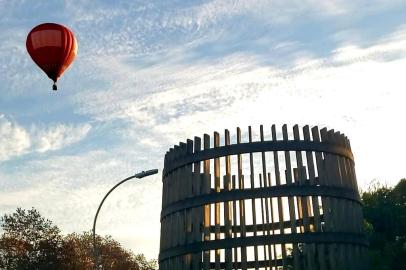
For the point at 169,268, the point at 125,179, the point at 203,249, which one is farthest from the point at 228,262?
the point at 125,179

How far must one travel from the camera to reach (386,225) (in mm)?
26219

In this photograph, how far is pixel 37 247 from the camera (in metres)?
36.7

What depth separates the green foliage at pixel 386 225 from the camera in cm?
2392

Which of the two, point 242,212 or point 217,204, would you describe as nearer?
point 242,212

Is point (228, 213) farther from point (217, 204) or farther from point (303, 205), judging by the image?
point (303, 205)

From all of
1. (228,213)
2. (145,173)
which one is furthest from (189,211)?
(145,173)

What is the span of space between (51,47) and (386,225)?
57.2 feet

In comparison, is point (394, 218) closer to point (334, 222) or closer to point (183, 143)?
point (334, 222)

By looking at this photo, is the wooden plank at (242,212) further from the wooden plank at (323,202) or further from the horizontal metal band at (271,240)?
the wooden plank at (323,202)

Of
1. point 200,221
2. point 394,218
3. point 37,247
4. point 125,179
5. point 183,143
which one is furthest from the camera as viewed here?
point 37,247

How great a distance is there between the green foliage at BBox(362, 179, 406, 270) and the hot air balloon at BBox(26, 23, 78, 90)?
1510 cm

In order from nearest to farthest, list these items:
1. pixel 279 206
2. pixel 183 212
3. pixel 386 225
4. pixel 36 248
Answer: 1. pixel 279 206
2. pixel 183 212
3. pixel 386 225
4. pixel 36 248

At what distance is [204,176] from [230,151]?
149cm

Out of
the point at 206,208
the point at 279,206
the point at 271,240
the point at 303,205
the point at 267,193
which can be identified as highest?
the point at 267,193
